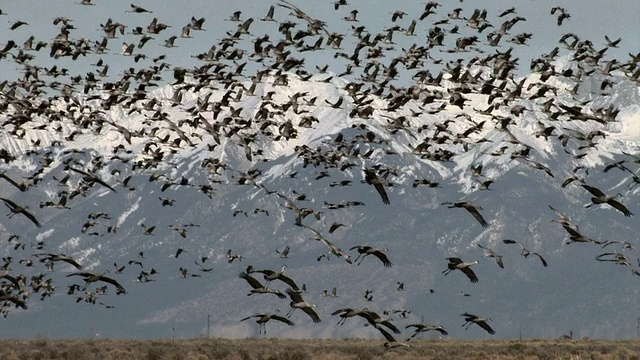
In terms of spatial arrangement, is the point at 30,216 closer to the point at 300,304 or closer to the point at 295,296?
the point at 295,296

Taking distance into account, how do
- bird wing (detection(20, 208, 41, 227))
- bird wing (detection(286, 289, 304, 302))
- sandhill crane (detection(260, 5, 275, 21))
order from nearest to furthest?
1. bird wing (detection(286, 289, 304, 302))
2. bird wing (detection(20, 208, 41, 227))
3. sandhill crane (detection(260, 5, 275, 21))

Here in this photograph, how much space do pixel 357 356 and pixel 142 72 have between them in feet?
99.4

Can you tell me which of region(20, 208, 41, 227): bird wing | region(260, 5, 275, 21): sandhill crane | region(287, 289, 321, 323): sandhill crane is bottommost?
region(287, 289, 321, 323): sandhill crane

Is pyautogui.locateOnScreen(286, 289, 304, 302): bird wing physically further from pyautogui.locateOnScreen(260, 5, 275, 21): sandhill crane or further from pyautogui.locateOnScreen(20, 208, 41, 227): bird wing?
pyautogui.locateOnScreen(260, 5, 275, 21): sandhill crane

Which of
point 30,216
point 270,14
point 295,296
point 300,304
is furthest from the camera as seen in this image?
point 270,14

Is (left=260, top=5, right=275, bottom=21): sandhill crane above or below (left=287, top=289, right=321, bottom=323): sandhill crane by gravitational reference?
above

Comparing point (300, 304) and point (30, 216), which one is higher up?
point (30, 216)

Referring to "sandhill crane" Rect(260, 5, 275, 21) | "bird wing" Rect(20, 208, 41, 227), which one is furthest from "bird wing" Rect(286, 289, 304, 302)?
"sandhill crane" Rect(260, 5, 275, 21)

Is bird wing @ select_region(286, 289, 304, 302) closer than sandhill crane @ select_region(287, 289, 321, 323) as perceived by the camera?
No

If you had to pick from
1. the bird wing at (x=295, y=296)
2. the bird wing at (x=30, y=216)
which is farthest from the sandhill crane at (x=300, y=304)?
the bird wing at (x=30, y=216)

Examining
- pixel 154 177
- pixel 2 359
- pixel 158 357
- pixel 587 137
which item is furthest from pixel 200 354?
pixel 587 137

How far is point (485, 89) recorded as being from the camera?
154 feet

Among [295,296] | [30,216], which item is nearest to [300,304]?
[295,296]

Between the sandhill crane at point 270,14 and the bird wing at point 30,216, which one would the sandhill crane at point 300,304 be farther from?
the sandhill crane at point 270,14
